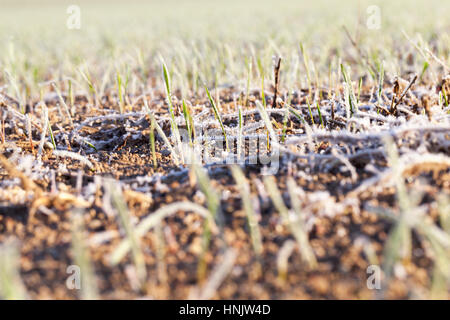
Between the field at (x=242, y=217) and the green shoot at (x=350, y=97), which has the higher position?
the green shoot at (x=350, y=97)

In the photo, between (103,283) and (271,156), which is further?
(271,156)

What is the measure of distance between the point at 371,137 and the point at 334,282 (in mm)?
501

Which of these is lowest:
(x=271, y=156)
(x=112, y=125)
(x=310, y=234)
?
(x=310, y=234)

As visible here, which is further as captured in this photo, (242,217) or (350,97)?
(350,97)

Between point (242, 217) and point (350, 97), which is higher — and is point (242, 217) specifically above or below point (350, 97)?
below

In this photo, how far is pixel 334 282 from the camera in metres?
0.76

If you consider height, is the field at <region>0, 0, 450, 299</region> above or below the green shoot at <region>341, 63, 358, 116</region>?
below

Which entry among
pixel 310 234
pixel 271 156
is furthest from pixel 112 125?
pixel 310 234

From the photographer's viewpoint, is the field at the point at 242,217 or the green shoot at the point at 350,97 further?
the green shoot at the point at 350,97

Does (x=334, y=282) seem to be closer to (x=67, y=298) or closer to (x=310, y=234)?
(x=310, y=234)

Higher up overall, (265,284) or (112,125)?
(112,125)

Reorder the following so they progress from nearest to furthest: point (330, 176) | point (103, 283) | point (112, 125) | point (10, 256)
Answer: point (10, 256)
point (103, 283)
point (330, 176)
point (112, 125)

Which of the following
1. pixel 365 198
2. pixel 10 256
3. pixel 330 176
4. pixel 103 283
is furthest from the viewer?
pixel 330 176

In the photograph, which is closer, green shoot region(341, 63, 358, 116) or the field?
the field
